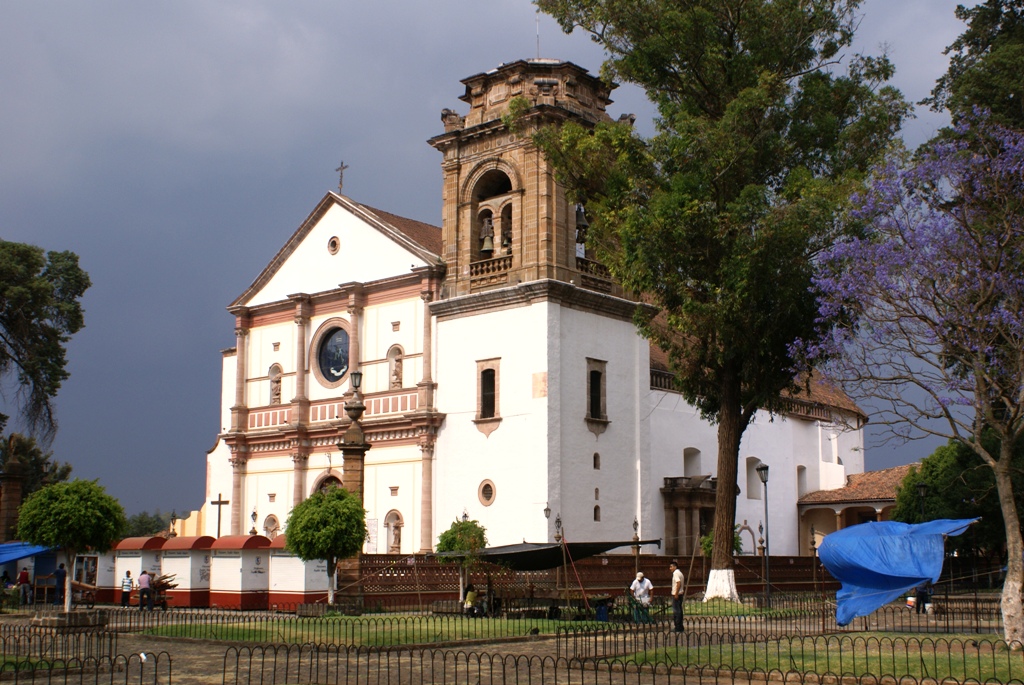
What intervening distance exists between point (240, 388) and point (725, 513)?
68.5 feet

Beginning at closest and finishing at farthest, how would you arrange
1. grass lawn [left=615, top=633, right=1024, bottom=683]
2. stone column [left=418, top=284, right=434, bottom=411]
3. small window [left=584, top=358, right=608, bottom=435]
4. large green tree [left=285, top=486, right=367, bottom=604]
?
1. grass lawn [left=615, top=633, right=1024, bottom=683]
2. large green tree [left=285, top=486, right=367, bottom=604]
3. small window [left=584, top=358, right=608, bottom=435]
4. stone column [left=418, top=284, right=434, bottom=411]

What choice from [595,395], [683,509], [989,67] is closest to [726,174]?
[989,67]

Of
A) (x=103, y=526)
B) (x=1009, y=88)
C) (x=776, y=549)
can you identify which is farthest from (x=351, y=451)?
(x=776, y=549)

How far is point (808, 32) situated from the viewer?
26.7 metres

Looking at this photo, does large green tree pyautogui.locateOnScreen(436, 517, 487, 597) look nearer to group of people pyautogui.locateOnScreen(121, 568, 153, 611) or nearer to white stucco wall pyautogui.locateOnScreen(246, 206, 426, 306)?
group of people pyautogui.locateOnScreen(121, 568, 153, 611)

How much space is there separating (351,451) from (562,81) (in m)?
13.9

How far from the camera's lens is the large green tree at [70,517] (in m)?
22.5

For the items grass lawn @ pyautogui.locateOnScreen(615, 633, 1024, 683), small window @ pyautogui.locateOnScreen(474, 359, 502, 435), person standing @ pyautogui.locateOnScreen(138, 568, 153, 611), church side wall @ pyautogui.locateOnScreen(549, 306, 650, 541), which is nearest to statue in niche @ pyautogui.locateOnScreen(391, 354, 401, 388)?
small window @ pyautogui.locateOnScreen(474, 359, 502, 435)

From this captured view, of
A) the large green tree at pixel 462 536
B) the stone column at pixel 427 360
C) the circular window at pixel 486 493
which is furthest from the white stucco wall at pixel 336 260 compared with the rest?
the large green tree at pixel 462 536

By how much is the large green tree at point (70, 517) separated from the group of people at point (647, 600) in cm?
1082

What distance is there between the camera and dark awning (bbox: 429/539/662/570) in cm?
2350

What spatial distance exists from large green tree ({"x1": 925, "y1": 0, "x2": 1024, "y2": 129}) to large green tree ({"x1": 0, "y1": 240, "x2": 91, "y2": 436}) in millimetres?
32095

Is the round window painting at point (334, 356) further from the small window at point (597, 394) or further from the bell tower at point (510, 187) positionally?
the small window at point (597, 394)

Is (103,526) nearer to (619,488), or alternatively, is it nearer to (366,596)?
(366,596)
